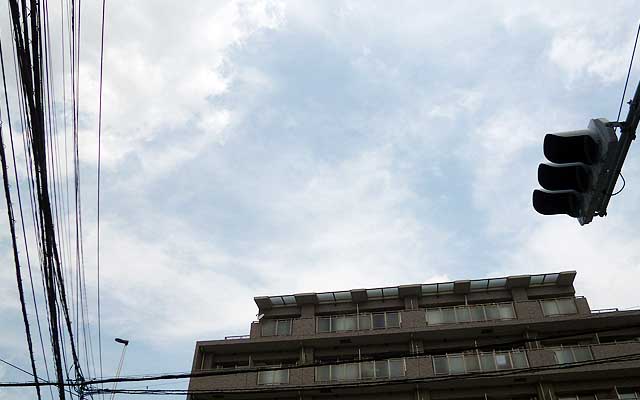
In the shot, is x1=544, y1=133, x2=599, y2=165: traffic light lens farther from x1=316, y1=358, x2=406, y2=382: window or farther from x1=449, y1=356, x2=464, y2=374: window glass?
x1=316, y1=358, x2=406, y2=382: window

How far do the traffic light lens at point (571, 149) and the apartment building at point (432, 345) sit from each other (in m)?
21.0

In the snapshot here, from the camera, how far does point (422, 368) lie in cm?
2700

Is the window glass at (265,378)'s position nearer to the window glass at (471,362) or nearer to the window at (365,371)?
the window at (365,371)

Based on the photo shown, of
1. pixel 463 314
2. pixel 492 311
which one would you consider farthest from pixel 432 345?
pixel 492 311

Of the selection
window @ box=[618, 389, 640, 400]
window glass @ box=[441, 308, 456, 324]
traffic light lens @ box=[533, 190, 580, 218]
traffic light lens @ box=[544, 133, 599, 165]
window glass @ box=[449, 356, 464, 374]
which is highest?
window glass @ box=[441, 308, 456, 324]

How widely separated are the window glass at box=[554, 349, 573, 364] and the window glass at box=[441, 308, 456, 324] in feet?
18.1

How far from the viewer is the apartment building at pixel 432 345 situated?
83.1 ft

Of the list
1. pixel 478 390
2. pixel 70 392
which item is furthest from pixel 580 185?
pixel 478 390

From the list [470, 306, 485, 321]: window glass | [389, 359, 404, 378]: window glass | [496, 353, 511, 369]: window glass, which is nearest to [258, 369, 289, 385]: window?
[389, 359, 404, 378]: window glass

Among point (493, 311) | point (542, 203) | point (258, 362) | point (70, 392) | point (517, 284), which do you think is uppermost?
point (517, 284)

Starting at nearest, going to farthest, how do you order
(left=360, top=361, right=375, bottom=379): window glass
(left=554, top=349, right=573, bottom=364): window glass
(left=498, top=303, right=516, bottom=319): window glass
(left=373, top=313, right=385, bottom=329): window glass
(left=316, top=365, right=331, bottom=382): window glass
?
(left=554, top=349, right=573, bottom=364): window glass < (left=360, top=361, right=375, bottom=379): window glass < (left=316, top=365, right=331, bottom=382): window glass < (left=498, top=303, right=516, bottom=319): window glass < (left=373, top=313, right=385, bottom=329): window glass

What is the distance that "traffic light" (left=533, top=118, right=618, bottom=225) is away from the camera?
4148 millimetres

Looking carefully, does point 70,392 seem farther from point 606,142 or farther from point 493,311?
point 493,311

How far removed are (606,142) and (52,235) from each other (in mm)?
7966
